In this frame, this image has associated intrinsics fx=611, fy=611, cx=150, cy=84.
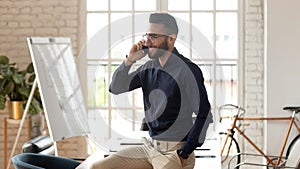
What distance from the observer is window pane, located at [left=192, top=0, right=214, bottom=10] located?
23.2ft

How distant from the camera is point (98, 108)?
9.07 feet

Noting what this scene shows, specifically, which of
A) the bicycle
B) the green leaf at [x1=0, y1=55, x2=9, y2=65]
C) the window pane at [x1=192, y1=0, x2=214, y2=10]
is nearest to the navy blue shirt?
the bicycle

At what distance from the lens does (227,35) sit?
7.13 meters

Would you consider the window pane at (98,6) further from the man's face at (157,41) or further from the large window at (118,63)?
the man's face at (157,41)

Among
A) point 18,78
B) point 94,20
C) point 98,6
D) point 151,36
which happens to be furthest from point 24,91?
point 151,36

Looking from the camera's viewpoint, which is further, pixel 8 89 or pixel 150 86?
pixel 8 89

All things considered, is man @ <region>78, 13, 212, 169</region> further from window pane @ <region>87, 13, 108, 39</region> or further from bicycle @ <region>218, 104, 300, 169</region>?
window pane @ <region>87, 13, 108, 39</region>

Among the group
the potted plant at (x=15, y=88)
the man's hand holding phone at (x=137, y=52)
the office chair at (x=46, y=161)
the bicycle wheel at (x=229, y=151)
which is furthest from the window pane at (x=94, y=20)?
the man's hand holding phone at (x=137, y=52)

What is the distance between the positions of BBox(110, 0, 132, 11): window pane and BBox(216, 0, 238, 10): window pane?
1035mm

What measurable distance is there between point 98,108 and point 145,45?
374mm

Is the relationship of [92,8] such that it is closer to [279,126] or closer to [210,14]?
[210,14]

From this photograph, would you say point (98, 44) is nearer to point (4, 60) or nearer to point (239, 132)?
point (4, 60)

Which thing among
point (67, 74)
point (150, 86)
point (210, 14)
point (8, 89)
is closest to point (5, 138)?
point (8, 89)

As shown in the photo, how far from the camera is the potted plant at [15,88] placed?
6148 millimetres
